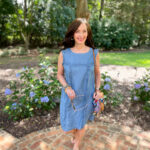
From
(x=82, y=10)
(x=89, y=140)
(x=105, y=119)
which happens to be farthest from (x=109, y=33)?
(x=89, y=140)

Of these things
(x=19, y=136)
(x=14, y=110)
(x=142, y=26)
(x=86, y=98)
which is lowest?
(x=19, y=136)

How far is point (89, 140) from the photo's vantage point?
2.56 metres

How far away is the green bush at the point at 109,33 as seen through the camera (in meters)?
14.2

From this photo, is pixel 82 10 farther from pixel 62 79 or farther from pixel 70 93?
pixel 70 93

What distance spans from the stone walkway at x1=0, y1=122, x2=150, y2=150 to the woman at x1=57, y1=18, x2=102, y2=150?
0.59m

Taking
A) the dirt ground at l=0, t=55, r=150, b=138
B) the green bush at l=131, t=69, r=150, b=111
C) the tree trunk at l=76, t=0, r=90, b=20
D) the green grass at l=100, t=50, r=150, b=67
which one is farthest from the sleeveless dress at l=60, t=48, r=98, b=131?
the green grass at l=100, t=50, r=150, b=67

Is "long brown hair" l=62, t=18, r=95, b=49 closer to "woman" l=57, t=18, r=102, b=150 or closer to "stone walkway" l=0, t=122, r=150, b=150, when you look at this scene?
"woman" l=57, t=18, r=102, b=150

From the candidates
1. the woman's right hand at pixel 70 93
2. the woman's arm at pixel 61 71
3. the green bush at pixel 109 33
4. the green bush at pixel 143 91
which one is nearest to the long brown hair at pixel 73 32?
the woman's arm at pixel 61 71

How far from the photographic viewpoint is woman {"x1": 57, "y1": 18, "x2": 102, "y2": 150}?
1824 mm

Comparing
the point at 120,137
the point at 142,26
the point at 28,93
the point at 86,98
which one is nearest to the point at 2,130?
the point at 28,93

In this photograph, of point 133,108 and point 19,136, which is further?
point 133,108

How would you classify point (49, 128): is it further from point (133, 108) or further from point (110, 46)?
point (110, 46)

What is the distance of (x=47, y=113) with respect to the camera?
3.32 m

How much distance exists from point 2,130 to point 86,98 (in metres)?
1.81
